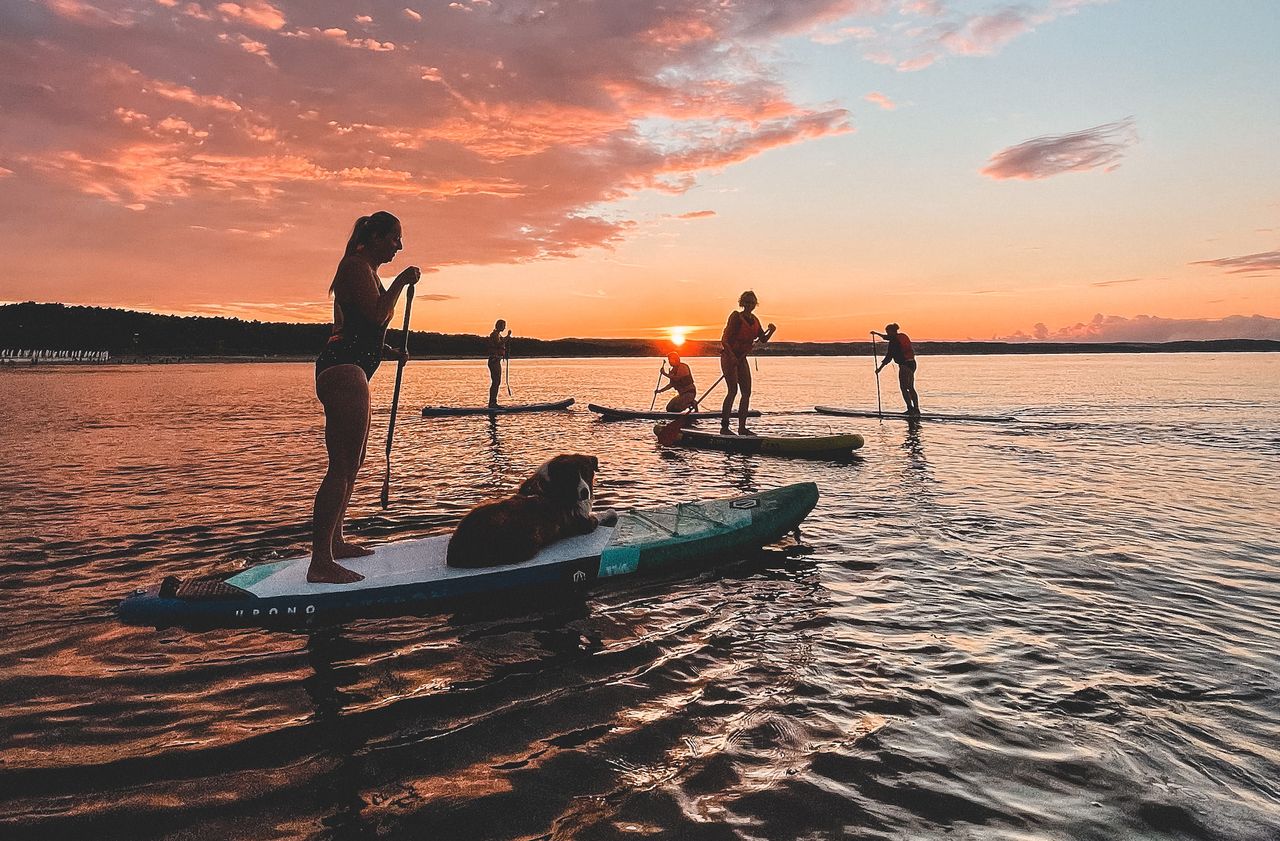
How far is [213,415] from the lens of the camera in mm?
28609

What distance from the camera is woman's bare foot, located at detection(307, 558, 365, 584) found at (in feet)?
19.9

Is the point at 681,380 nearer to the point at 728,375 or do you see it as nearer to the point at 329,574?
the point at 728,375

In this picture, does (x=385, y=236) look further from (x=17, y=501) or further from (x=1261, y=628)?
(x=17, y=501)

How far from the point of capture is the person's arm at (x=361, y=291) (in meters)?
6.11

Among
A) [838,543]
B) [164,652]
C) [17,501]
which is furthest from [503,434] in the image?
[164,652]

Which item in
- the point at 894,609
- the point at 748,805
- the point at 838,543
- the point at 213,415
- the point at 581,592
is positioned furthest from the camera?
the point at 213,415

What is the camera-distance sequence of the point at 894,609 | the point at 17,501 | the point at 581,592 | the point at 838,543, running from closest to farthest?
the point at 894,609 → the point at 581,592 → the point at 838,543 → the point at 17,501

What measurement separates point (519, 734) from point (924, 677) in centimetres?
296

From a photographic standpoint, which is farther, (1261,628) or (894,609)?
(894,609)

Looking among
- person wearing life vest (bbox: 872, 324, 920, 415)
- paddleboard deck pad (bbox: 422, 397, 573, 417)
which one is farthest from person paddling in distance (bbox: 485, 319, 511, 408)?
person wearing life vest (bbox: 872, 324, 920, 415)

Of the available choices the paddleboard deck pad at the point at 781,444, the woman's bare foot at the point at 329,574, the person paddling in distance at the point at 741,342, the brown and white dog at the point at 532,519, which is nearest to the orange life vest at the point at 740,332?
the person paddling in distance at the point at 741,342

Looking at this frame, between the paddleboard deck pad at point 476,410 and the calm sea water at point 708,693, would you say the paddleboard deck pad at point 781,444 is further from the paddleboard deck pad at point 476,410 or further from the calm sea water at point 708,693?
the paddleboard deck pad at point 476,410

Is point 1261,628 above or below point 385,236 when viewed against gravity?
below

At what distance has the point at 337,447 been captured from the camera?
19.8 ft
